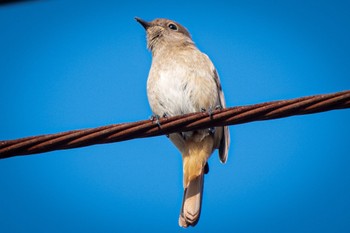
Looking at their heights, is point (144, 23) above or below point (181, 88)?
above

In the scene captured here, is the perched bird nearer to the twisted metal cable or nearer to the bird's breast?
the bird's breast

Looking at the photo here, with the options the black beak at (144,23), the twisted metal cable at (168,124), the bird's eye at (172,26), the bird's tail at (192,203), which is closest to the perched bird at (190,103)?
the bird's tail at (192,203)

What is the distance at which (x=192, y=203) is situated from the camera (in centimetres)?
552

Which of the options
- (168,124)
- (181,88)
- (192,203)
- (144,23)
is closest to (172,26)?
(144,23)

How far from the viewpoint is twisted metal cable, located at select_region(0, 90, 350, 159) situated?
11.0 ft

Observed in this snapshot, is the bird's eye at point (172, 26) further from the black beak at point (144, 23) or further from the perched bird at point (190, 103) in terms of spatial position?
the perched bird at point (190, 103)

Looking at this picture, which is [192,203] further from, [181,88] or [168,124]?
[168,124]

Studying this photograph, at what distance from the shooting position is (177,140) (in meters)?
6.00

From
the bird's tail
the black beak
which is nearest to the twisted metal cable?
the bird's tail

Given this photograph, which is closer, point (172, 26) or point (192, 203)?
point (192, 203)

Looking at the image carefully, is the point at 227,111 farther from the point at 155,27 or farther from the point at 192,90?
the point at 155,27

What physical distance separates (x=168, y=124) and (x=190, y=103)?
2189 millimetres

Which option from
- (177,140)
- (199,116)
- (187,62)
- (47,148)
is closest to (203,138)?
(177,140)

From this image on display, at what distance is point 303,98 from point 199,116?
73 cm
